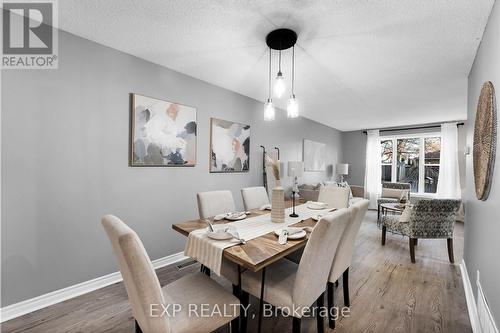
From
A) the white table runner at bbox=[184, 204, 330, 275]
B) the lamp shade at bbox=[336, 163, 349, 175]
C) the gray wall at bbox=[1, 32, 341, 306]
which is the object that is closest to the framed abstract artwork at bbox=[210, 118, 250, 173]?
the gray wall at bbox=[1, 32, 341, 306]

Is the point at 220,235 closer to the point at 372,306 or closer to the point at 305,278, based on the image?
the point at 305,278

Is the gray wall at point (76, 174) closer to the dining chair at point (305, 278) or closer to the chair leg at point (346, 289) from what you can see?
the dining chair at point (305, 278)

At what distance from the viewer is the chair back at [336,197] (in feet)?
9.16

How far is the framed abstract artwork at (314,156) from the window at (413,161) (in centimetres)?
201

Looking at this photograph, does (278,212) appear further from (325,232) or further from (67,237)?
(67,237)

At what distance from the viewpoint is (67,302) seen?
1914 mm

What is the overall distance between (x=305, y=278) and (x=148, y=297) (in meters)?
0.82

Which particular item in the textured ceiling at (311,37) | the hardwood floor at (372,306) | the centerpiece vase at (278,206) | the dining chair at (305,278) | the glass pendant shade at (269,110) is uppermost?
the textured ceiling at (311,37)

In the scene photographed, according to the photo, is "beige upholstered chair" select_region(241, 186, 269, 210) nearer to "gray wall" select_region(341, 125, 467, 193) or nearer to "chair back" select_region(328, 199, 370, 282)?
"chair back" select_region(328, 199, 370, 282)

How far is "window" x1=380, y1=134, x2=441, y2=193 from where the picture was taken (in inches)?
226

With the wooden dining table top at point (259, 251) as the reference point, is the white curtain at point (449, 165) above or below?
above

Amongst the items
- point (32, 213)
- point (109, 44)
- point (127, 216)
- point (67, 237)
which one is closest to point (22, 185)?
point (32, 213)

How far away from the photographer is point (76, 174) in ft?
6.61

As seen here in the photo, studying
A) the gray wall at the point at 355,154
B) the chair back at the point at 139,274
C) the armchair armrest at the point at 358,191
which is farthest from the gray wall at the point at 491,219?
the gray wall at the point at 355,154
